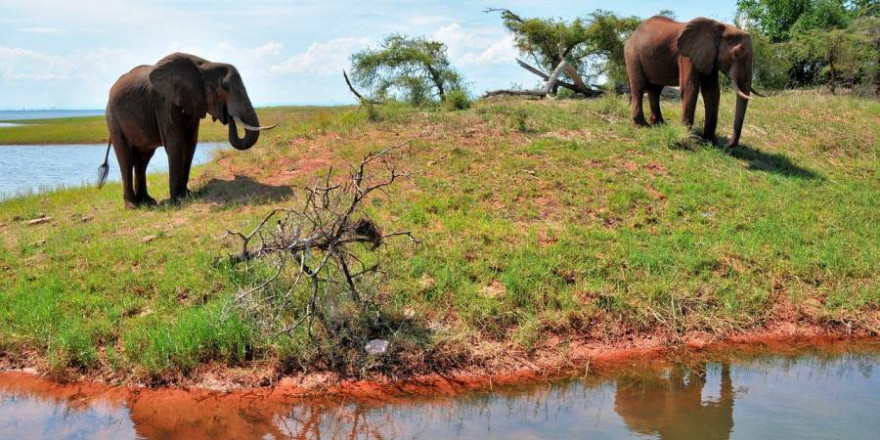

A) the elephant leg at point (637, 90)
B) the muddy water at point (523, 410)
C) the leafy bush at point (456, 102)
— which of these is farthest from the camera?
the leafy bush at point (456, 102)

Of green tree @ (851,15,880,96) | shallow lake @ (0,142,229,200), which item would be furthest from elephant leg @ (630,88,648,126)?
green tree @ (851,15,880,96)

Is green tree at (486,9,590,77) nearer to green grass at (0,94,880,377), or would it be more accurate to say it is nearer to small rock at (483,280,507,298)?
green grass at (0,94,880,377)

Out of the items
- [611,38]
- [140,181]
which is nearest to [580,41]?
[611,38]

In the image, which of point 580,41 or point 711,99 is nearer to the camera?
point 711,99

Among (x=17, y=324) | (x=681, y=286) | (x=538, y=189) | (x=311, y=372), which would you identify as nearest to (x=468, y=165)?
(x=538, y=189)

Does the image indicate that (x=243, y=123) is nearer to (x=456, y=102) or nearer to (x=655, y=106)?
(x=456, y=102)

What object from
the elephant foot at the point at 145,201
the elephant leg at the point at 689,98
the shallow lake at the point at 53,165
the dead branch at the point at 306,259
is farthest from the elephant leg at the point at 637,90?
the elephant foot at the point at 145,201

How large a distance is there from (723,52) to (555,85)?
8.61 m

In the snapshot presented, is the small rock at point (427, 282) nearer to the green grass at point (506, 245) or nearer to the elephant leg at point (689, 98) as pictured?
the green grass at point (506, 245)

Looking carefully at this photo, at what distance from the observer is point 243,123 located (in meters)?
9.88

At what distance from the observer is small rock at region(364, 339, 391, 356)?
6.39m

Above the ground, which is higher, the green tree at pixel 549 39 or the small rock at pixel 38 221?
the green tree at pixel 549 39

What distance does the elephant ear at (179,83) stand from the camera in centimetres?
986

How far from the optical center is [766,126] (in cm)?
1362
